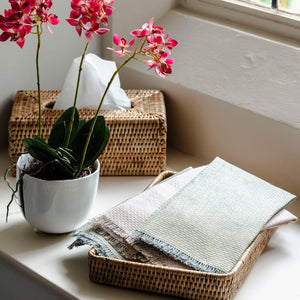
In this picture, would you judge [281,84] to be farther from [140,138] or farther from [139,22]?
[139,22]

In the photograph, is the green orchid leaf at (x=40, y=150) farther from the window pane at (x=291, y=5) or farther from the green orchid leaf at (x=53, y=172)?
the window pane at (x=291, y=5)

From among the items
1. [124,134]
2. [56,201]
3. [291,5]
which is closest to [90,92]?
[124,134]

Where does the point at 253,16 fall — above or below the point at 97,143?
above

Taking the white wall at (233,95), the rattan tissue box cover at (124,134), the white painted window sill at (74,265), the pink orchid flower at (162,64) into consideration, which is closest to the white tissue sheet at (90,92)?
the rattan tissue box cover at (124,134)

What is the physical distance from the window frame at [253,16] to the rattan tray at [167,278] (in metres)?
0.59

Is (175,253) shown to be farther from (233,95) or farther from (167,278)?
(233,95)

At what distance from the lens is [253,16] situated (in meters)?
1.35

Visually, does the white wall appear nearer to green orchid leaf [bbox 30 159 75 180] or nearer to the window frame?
the window frame

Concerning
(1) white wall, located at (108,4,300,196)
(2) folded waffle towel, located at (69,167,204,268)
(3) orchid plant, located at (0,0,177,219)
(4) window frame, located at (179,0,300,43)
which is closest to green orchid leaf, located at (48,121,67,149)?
(3) orchid plant, located at (0,0,177,219)

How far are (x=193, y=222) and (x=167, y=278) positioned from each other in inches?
4.7

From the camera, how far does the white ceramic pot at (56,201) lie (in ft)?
3.24

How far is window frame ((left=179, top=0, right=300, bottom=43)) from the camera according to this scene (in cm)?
129

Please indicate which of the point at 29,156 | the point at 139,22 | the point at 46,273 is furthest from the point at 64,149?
the point at 139,22

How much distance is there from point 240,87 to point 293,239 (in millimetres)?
381
